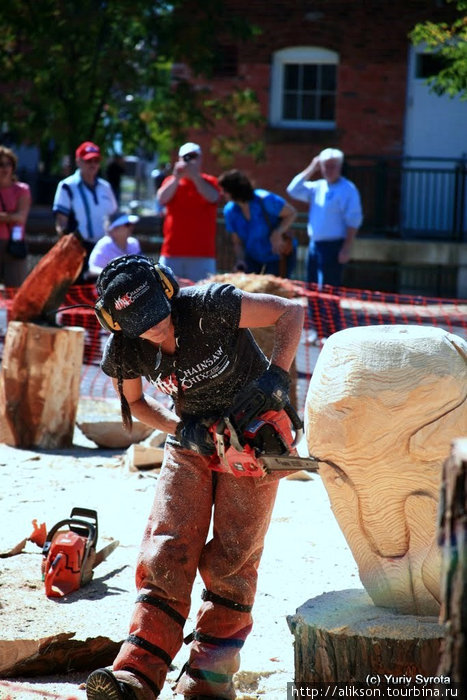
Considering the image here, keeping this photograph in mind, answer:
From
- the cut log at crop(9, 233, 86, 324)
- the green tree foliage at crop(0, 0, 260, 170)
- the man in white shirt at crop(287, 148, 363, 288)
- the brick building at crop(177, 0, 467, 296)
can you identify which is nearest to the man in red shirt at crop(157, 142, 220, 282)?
the man in white shirt at crop(287, 148, 363, 288)

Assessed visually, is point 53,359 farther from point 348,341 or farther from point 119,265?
point 348,341

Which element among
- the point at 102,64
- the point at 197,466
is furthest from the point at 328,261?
the point at 197,466

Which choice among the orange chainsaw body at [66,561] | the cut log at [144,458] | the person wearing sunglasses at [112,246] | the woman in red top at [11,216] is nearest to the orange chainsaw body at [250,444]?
the orange chainsaw body at [66,561]

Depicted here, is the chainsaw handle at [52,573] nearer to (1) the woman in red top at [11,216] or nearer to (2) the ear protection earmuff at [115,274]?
(2) the ear protection earmuff at [115,274]

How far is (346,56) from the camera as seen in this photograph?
1677cm

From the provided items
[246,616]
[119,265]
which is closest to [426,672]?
[246,616]

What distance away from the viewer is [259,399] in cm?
338

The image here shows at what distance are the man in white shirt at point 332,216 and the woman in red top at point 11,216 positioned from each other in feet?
8.98

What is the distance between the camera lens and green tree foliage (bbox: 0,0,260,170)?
14.0 m

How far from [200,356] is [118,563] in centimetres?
151

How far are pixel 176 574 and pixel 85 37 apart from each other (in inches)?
469

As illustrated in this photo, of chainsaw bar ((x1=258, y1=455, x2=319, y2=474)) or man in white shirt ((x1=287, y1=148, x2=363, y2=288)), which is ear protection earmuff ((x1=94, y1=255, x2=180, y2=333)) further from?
man in white shirt ((x1=287, y1=148, x2=363, y2=288))

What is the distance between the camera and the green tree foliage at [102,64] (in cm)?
1398

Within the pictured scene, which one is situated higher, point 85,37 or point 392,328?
point 85,37
